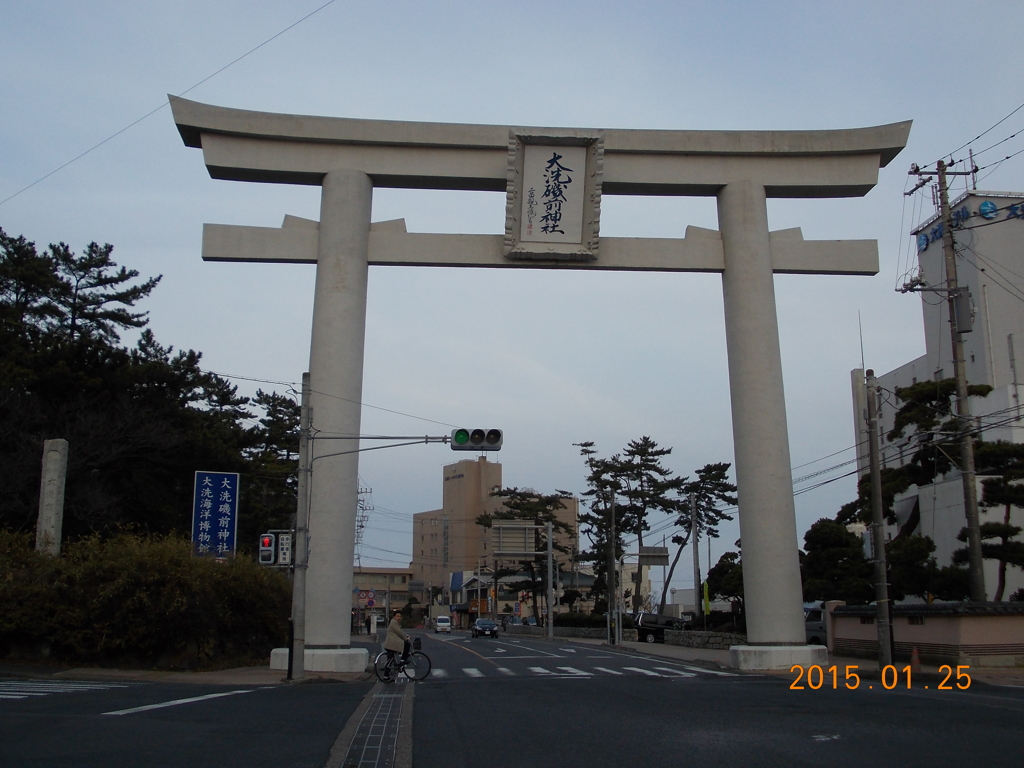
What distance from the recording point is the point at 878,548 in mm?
20047

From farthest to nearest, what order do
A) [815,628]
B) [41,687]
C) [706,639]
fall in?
1. [706,639]
2. [815,628]
3. [41,687]

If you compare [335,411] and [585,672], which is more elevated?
[335,411]

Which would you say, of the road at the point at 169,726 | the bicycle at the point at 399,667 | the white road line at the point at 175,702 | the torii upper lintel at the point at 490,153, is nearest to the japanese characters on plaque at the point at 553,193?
the torii upper lintel at the point at 490,153

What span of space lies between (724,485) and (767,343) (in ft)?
114

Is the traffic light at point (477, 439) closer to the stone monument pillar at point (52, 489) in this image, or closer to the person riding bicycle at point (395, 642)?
the person riding bicycle at point (395, 642)

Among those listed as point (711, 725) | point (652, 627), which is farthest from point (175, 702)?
point (652, 627)

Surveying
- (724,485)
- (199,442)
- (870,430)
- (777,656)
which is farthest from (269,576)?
(724,485)

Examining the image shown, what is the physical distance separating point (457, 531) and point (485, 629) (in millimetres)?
48069

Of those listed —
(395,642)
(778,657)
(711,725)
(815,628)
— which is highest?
(395,642)

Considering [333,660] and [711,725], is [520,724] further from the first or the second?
[333,660]

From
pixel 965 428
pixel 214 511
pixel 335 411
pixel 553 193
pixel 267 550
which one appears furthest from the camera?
pixel 214 511

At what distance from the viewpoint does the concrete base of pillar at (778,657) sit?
19.5 meters

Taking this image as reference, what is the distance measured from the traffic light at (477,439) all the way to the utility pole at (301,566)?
3.28m

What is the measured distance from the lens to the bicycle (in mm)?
18188
